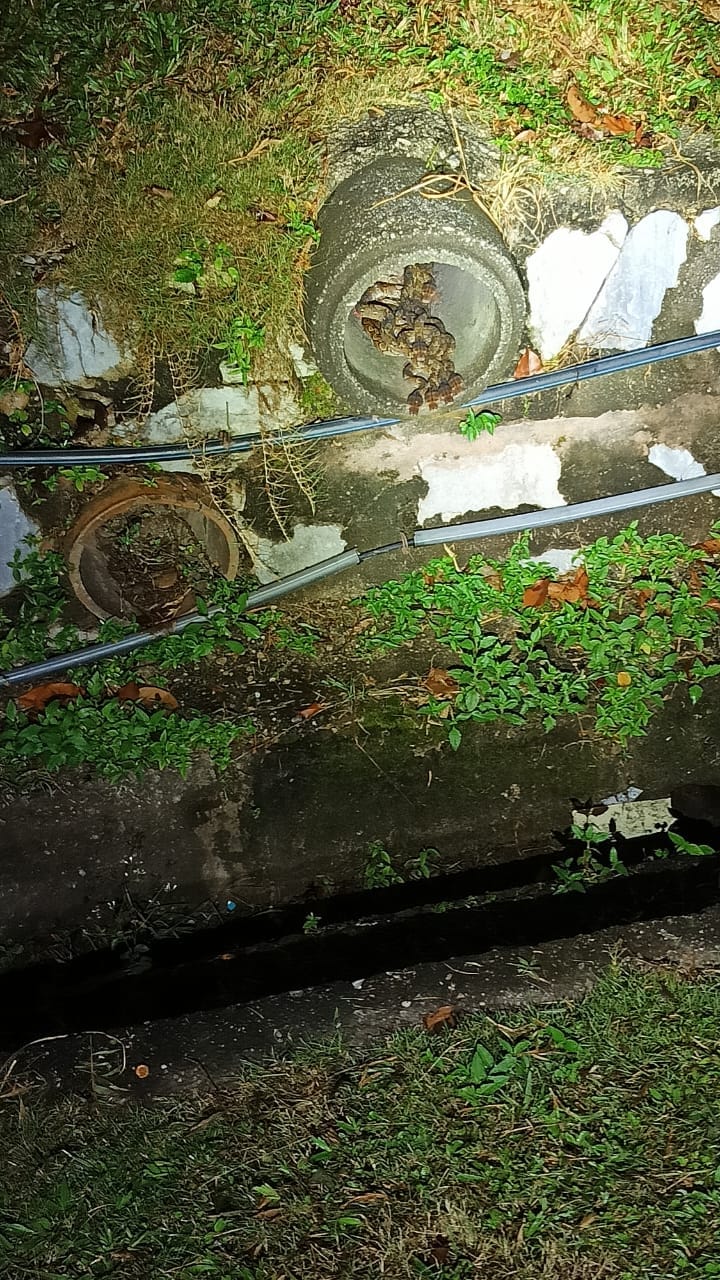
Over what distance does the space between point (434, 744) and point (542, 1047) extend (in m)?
1.40

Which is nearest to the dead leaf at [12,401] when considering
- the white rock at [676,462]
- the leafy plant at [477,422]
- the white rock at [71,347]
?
the white rock at [71,347]

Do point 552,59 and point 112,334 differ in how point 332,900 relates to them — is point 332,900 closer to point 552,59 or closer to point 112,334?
point 112,334

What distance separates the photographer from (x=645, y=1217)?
9.53 feet

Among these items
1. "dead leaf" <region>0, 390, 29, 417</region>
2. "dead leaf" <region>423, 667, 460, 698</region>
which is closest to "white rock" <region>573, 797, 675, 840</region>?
"dead leaf" <region>423, 667, 460, 698</region>

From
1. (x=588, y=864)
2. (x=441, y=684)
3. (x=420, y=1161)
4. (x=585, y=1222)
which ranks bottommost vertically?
(x=585, y=1222)

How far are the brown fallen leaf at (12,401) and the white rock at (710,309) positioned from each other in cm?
308

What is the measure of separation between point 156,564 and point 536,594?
1.90m

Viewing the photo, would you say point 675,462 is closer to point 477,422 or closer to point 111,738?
point 477,422

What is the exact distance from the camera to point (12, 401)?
3.57 metres

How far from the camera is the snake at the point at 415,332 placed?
3.37 meters

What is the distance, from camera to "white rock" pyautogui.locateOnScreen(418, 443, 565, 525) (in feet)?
12.2

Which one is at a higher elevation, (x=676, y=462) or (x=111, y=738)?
(x=676, y=462)

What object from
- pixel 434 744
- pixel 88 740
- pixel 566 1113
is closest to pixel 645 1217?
pixel 566 1113

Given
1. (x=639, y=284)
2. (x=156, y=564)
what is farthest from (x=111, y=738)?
(x=639, y=284)
